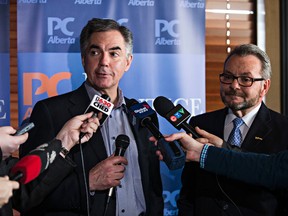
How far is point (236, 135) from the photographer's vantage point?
2.55 m

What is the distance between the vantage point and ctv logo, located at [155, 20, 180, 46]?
3.35 m

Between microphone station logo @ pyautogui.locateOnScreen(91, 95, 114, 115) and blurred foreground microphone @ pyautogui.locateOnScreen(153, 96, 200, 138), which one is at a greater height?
microphone station logo @ pyautogui.locateOnScreen(91, 95, 114, 115)

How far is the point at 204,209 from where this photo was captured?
2.48 m

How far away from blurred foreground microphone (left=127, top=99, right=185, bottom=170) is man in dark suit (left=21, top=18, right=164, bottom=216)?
21cm

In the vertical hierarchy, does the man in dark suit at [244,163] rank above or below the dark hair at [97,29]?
below

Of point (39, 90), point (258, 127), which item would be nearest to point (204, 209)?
point (258, 127)

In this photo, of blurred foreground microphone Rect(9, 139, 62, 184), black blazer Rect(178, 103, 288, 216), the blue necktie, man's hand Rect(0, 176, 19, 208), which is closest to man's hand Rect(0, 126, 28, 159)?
blurred foreground microphone Rect(9, 139, 62, 184)

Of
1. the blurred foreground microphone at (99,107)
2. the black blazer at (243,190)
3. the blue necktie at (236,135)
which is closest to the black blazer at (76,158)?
the black blazer at (243,190)

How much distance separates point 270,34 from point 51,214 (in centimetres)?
245

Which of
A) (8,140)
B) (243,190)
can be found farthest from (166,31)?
(8,140)

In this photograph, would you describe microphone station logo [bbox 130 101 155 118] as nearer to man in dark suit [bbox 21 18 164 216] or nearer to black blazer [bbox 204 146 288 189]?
man in dark suit [bbox 21 18 164 216]

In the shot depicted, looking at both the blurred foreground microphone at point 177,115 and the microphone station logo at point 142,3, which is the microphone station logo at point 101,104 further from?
the microphone station logo at point 142,3

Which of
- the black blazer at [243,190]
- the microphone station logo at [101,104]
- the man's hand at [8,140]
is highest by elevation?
the microphone station logo at [101,104]

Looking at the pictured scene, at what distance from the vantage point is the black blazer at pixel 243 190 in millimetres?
2381
